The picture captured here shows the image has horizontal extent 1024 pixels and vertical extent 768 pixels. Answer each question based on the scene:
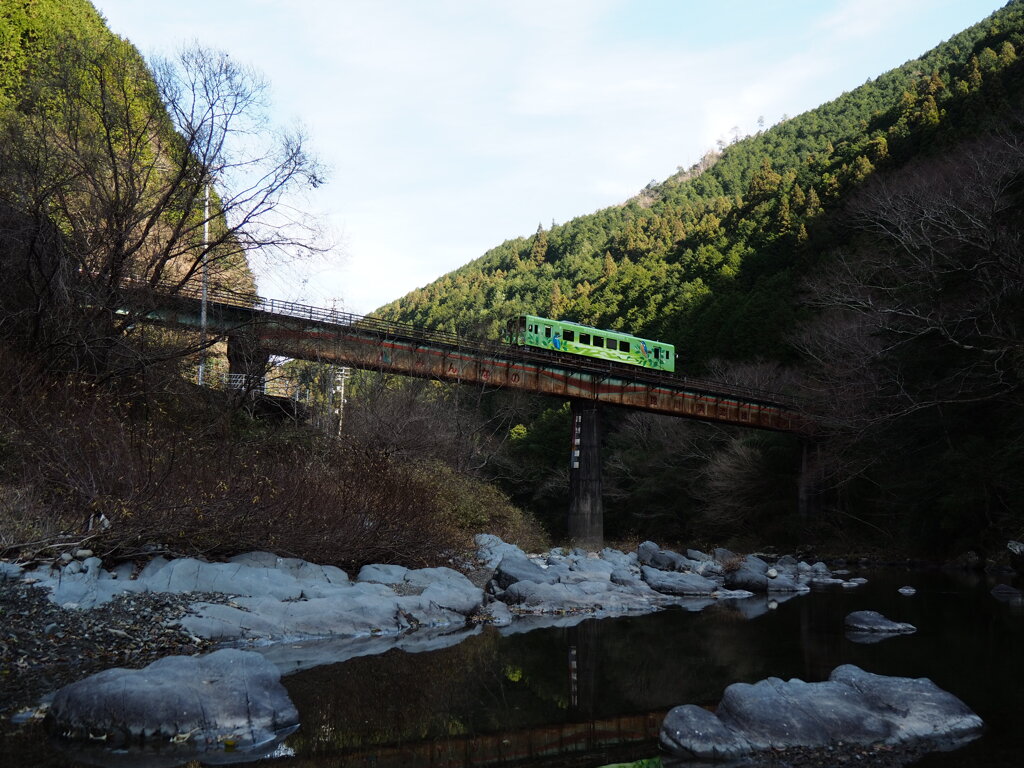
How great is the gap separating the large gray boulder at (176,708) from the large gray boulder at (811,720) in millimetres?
3092

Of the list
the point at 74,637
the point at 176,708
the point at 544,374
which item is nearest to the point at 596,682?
the point at 176,708

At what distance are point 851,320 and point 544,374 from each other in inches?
507

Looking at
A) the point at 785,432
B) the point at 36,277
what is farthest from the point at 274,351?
the point at 785,432

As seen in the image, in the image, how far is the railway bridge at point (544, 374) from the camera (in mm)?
24922

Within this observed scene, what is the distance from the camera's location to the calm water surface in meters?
5.81

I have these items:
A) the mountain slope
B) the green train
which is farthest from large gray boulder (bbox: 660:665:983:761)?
the mountain slope

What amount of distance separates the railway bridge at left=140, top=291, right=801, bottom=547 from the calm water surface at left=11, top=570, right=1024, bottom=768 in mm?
13247

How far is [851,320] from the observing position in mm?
32562

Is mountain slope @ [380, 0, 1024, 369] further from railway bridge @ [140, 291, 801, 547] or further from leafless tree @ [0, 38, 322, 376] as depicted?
leafless tree @ [0, 38, 322, 376]

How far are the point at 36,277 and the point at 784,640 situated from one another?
1337cm

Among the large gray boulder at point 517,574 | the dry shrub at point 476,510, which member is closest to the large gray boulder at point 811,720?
the large gray boulder at point 517,574

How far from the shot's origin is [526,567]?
16.0 meters

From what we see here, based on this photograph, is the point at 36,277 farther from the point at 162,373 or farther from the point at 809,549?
the point at 809,549

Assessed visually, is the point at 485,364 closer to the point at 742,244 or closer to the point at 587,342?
the point at 587,342
